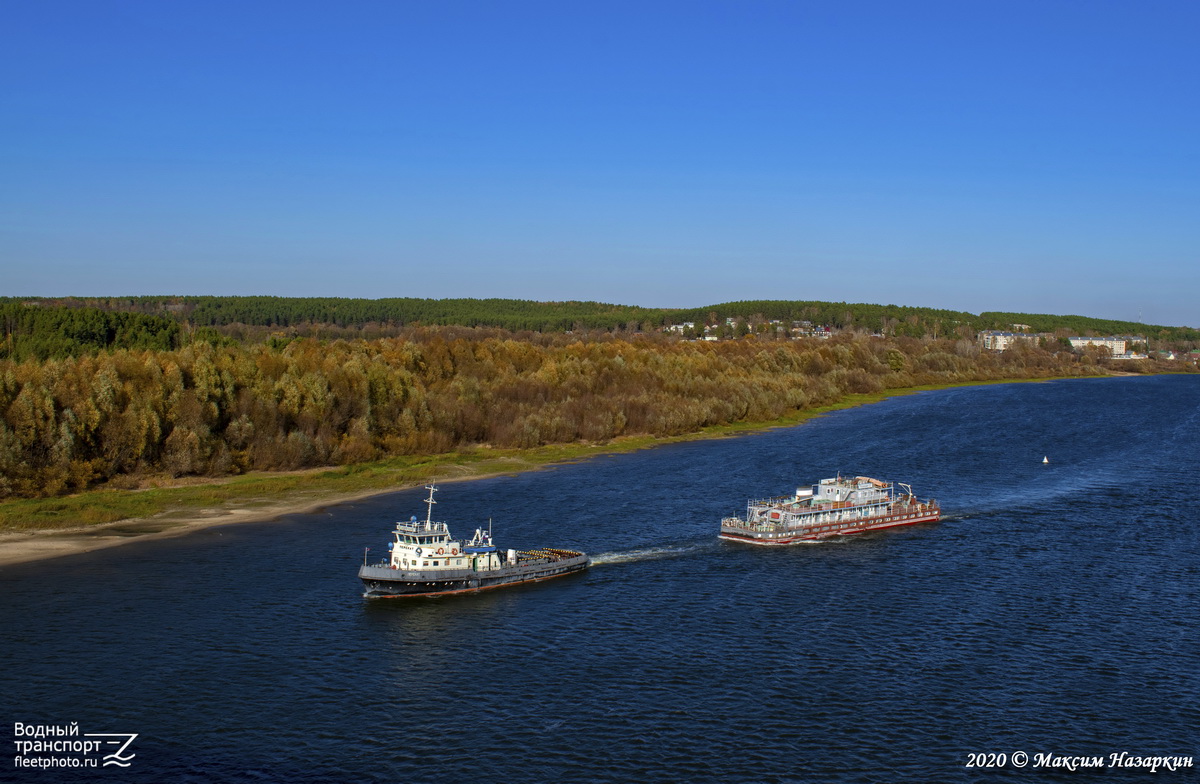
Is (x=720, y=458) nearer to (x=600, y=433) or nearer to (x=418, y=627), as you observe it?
(x=600, y=433)

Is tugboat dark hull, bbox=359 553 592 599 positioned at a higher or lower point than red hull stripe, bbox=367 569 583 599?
→ higher

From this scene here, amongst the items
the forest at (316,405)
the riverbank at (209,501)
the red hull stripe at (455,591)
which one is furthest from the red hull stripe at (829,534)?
the forest at (316,405)

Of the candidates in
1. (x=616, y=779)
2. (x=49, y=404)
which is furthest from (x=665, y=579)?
(x=49, y=404)

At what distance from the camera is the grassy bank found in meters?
88.4

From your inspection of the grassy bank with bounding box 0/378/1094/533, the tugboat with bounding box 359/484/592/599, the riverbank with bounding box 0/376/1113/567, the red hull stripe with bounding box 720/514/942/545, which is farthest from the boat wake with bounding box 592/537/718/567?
the grassy bank with bounding box 0/378/1094/533

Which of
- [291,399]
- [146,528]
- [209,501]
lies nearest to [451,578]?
[146,528]

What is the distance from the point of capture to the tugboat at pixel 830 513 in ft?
273

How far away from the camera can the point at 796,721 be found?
153ft

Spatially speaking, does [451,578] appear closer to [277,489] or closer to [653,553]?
[653,553]

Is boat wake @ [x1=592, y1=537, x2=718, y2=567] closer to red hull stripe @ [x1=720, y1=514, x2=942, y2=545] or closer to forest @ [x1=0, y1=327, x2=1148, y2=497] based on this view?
red hull stripe @ [x1=720, y1=514, x2=942, y2=545]

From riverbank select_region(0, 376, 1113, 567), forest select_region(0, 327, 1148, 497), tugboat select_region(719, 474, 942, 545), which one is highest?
forest select_region(0, 327, 1148, 497)

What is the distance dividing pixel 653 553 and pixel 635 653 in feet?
72.2

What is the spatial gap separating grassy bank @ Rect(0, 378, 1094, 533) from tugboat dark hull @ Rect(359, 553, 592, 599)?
31.4 m

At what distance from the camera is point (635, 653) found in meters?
55.1
